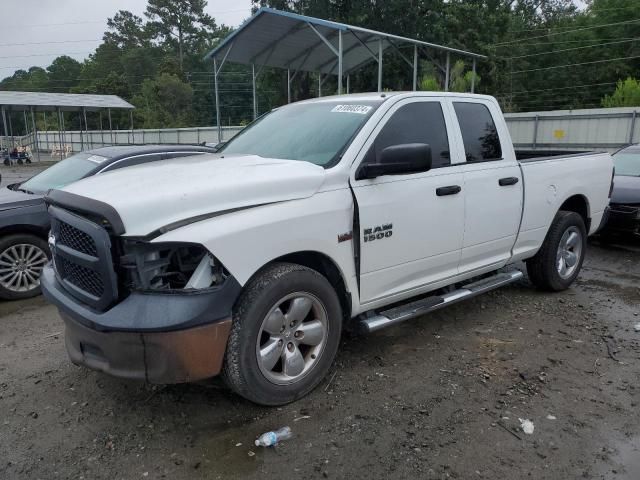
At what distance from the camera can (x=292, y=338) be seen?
3.32 meters

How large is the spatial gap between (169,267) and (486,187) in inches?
110

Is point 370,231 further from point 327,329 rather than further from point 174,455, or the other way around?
point 174,455

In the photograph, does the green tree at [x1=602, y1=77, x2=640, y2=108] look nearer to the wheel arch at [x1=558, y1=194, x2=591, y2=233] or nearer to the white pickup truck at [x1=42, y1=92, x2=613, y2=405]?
the wheel arch at [x1=558, y1=194, x2=591, y2=233]

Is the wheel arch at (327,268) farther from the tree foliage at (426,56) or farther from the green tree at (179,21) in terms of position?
the green tree at (179,21)

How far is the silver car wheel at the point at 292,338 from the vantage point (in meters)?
3.17

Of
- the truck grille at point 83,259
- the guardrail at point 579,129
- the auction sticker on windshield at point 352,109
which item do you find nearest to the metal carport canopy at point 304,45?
the guardrail at point 579,129

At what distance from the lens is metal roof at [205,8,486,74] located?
13656 millimetres

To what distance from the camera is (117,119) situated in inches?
2522

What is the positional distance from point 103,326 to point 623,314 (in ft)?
15.7

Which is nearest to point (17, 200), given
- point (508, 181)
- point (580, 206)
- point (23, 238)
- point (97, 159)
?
point (23, 238)

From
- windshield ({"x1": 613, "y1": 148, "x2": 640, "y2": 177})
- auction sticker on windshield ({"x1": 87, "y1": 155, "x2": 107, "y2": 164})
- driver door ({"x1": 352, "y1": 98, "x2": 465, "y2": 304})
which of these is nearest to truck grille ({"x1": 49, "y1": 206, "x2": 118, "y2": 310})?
driver door ({"x1": 352, "y1": 98, "x2": 465, "y2": 304})

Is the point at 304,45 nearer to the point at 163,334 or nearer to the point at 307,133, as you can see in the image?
the point at 307,133

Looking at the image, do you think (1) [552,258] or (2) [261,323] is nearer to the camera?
(2) [261,323]

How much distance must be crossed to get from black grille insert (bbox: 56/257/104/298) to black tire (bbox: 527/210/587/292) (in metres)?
4.38
